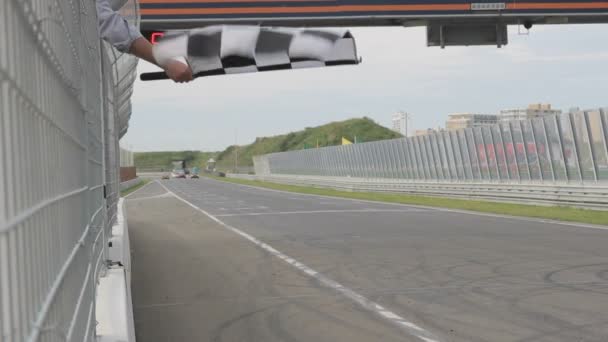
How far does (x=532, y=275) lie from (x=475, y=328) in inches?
144

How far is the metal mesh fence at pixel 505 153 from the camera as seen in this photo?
25953 millimetres

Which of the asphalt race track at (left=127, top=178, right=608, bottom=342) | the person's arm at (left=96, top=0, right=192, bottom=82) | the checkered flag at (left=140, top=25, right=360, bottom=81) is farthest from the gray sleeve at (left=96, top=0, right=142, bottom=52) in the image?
the asphalt race track at (left=127, top=178, right=608, bottom=342)

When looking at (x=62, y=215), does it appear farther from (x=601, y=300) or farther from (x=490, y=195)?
(x=490, y=195)

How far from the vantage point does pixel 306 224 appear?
21.4 meters

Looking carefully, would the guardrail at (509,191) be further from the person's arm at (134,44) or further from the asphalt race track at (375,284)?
the person's arm at (134,44)

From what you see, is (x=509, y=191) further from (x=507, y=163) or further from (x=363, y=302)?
(x=363, y=302)

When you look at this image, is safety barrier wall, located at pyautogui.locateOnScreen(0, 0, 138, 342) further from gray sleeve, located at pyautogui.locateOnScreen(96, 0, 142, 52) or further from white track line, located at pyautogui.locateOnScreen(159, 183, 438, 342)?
white track line, located at pyautogui.locateOnScreen(159, 183, 438, 342)

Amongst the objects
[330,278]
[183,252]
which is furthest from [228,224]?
[330,278]

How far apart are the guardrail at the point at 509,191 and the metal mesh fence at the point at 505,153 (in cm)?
49

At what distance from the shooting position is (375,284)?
975 centimetres

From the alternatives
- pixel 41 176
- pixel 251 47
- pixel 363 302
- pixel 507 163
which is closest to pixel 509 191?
pixel 507 163

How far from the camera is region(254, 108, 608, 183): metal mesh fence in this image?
85.1ft

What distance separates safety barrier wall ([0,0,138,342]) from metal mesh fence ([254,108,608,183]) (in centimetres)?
A: 2350

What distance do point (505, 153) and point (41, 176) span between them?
32166 millimetres
